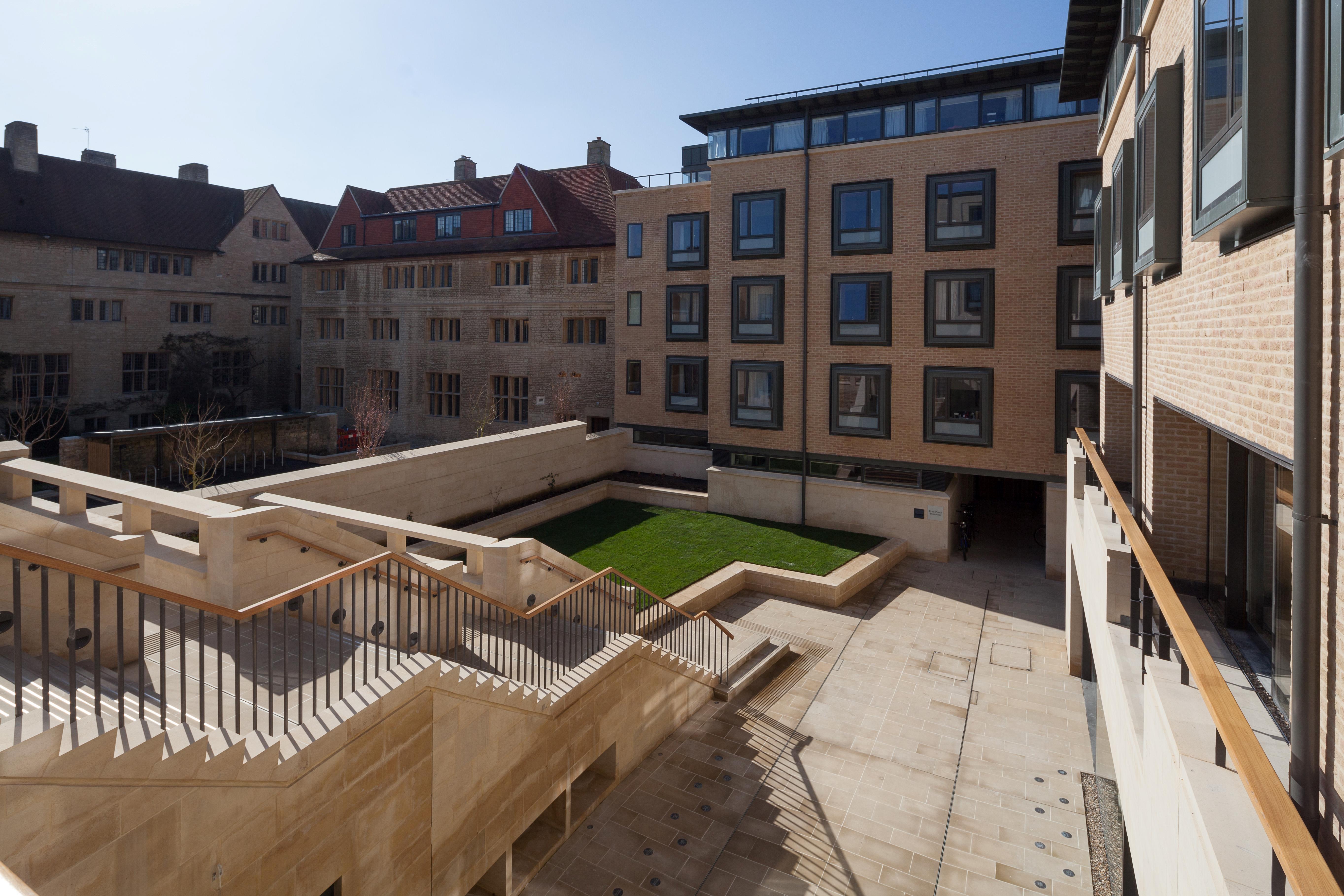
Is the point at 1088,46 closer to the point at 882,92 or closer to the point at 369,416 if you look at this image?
the point at 882,92

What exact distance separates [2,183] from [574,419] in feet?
92.4

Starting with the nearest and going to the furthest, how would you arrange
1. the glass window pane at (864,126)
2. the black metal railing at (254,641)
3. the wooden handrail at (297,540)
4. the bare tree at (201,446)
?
the black metal railing at (254,641) → the wooden handrail at (297,540) → the bare tree at (201,446) → the glass window pane at (864,126)

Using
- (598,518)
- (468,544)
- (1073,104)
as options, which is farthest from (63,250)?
(1073,104)

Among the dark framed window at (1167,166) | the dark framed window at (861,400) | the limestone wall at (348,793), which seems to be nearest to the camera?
the limestone wall at (348,793)

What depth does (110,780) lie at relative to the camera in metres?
4.47

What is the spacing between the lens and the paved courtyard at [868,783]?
8.77 metres

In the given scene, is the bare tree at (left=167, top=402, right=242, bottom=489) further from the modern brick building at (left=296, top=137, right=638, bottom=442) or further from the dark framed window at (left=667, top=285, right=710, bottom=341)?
the dark framed window at (left=667, top=285, right=710, bottom=341)

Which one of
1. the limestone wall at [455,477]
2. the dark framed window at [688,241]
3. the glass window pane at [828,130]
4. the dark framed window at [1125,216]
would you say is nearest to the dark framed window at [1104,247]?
the dark framed window at [1125,216]

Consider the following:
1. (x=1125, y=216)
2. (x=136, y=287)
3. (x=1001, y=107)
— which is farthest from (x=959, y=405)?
(x=136, y=287)

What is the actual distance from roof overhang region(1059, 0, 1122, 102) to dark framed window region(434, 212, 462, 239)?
90.2ft

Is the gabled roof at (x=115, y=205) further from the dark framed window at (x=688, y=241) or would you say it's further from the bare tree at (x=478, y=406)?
the dark framed window at (x=688, y=241)

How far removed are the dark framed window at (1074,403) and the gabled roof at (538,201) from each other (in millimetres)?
17016

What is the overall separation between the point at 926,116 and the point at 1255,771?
21742 mm

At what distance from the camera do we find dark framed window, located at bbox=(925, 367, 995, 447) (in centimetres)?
2047
